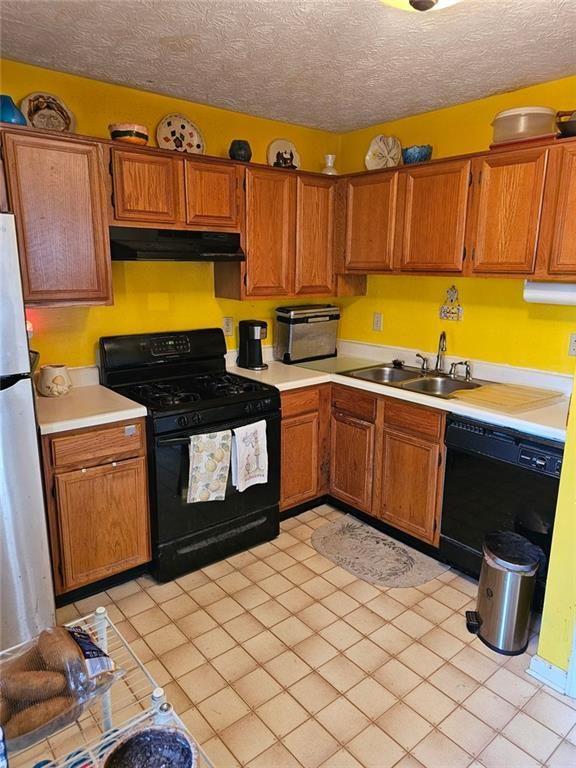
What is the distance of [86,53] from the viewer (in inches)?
90.4

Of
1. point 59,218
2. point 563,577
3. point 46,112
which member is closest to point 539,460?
point 563,577

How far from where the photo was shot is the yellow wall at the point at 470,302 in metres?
2.72

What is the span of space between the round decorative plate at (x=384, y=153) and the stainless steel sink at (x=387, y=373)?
131 centimetres

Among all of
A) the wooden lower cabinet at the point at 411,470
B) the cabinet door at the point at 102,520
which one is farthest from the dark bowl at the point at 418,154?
the cabinet door at the point at 102,520

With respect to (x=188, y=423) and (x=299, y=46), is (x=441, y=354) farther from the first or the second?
(x=299, y=46)

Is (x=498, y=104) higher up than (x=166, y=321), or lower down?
higher up

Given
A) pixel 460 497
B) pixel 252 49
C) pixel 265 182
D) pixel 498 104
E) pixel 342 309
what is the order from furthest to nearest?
pixel 342 309, pixel 265 182, pixel 498 104, pixel 460 497, pixel 252 49

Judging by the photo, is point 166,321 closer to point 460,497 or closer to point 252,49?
point 252,49

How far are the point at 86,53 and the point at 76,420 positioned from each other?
164 cm

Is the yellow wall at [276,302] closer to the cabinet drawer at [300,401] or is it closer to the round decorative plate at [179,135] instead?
the round decorative plate at [179,135]

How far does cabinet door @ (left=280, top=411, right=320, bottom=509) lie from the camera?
125 inches

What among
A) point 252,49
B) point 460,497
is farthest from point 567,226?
point 252,49

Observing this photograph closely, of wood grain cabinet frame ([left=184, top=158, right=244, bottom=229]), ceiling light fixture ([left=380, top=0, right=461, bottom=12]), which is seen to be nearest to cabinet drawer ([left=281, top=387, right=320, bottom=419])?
wood grain cabinet frame ([left=184, top=158, right=244, bottom=229])

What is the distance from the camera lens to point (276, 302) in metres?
3.67
